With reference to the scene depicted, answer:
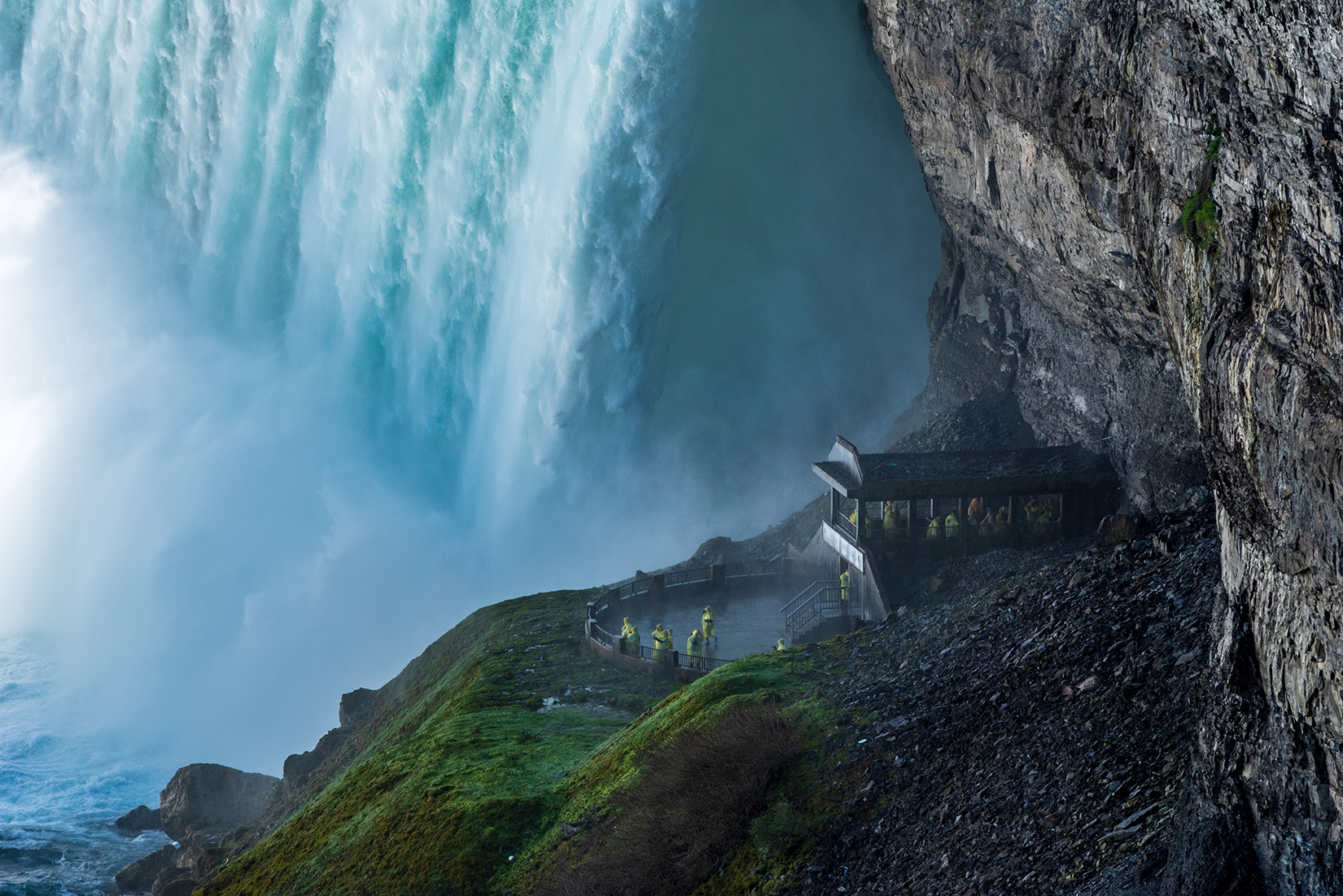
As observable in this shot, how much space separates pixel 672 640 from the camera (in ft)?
78.0

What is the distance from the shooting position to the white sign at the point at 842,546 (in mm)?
24000

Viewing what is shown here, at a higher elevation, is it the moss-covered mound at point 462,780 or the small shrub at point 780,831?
the moss-covered mound at point 462,780

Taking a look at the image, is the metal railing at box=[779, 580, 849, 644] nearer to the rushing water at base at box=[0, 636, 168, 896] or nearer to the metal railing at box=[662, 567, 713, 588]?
the metal railing at box=[662, 567, 713, 588]

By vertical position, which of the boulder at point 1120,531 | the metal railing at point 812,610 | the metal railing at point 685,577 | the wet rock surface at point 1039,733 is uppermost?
the metal railing at point 685,577

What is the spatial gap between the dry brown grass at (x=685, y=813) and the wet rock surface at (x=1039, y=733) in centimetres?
105

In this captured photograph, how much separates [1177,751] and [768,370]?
37.1 metres

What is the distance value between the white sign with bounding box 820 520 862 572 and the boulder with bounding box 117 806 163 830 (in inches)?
889

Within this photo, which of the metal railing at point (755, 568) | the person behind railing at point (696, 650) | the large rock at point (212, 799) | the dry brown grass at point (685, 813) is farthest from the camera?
the large rock at point (212, 799)

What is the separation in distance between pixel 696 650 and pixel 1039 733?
11254mm

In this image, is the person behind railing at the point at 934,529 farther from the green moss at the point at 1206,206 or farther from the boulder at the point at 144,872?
the boulder at the point at 144,872

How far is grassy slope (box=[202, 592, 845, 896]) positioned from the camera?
1591 centimetres

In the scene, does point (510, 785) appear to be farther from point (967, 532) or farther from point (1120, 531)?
point (967, 532)

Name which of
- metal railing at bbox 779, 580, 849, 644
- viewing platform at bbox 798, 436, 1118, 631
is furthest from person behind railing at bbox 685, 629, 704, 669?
viewing platform at bbox 798, 436, 1118, 631

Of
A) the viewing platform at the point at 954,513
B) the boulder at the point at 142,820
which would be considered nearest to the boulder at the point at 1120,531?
the viewing platform at the point at 954,513
